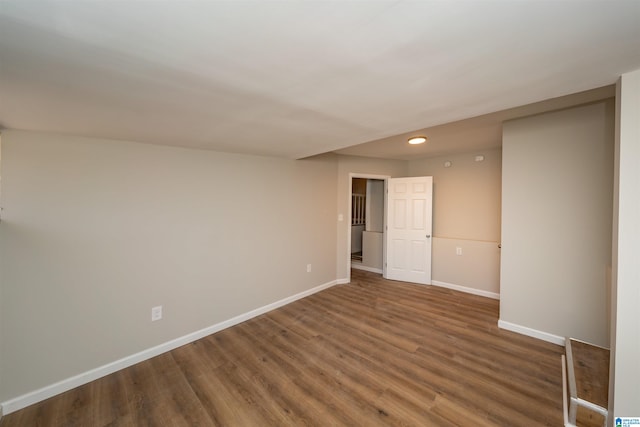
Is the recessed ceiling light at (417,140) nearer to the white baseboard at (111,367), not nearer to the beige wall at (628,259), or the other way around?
the beige wall at (628,259)

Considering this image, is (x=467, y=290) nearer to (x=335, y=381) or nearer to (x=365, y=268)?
(x=365, y=268)

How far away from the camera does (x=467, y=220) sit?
4.22 meters

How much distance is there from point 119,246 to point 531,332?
4.20 meters

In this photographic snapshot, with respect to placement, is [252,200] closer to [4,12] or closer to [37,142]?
[37,142]

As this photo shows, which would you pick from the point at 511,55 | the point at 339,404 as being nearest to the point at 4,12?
the point at 511,55

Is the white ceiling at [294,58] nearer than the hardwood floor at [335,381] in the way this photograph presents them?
Yes

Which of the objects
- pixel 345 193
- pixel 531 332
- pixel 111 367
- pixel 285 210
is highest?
pixel 345 193

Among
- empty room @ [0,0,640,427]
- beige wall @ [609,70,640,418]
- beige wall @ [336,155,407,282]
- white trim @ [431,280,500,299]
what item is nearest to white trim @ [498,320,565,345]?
empty room @ [0,0,640,427]

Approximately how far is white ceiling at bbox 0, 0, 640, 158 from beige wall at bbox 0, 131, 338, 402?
49 cm

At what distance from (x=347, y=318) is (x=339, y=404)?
135 centimetres

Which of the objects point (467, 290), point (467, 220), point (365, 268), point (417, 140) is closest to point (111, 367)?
point (417, 140)

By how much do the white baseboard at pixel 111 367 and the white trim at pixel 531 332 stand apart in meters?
2.83

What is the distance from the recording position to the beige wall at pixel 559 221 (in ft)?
7.47

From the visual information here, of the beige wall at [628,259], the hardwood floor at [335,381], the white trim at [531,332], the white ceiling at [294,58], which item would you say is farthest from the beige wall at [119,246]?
the beige wall at [628,259]
